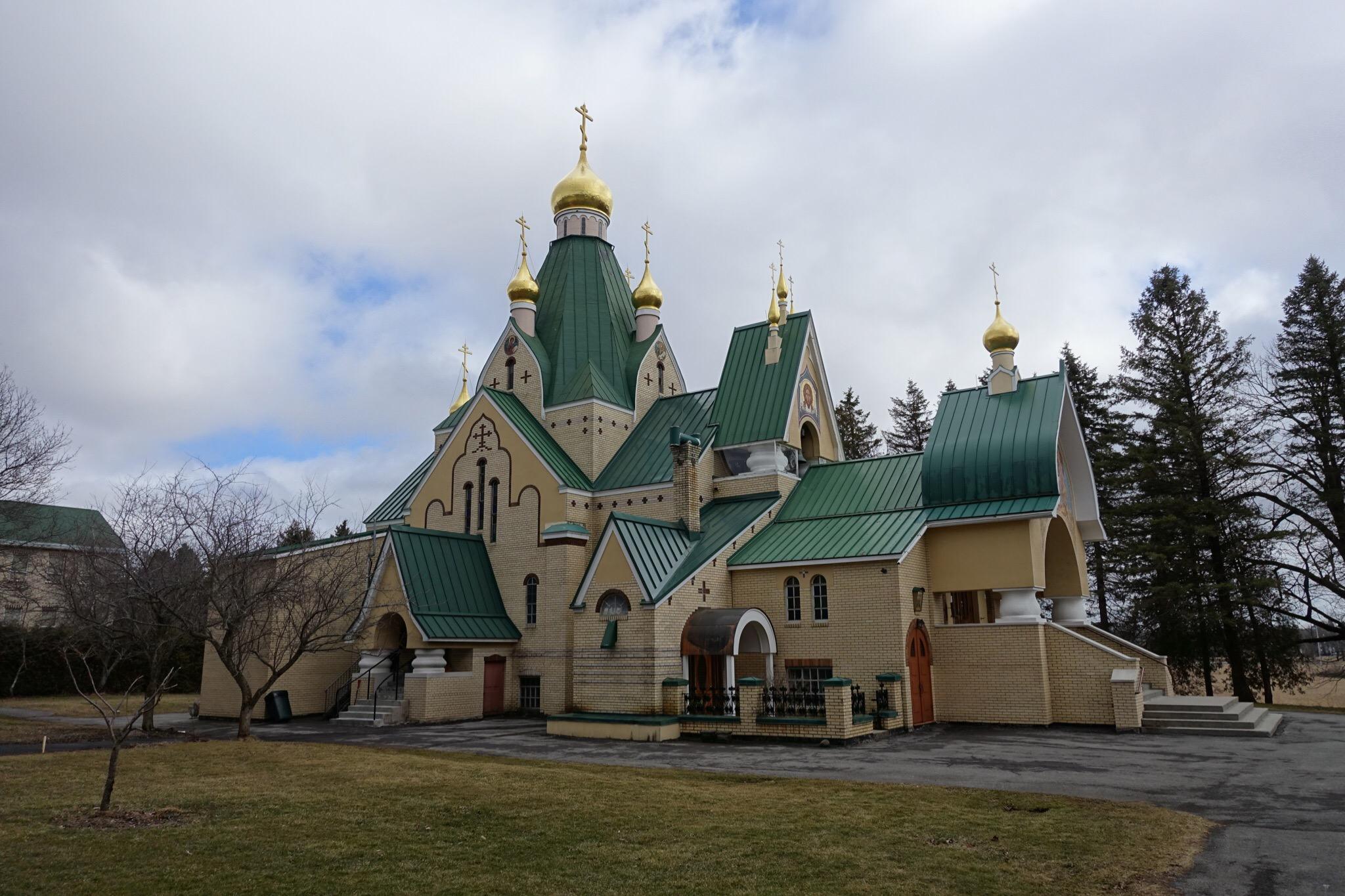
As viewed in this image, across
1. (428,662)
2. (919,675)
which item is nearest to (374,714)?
(428,662)

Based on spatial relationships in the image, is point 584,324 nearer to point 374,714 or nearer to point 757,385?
point 757,385

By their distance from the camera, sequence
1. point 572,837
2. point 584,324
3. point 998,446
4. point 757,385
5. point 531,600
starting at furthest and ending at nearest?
1. point 584,324
2. point 757,385
3. point 531,600
4. point 998,446
5. point 572,837

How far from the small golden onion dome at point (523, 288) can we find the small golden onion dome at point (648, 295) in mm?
3356

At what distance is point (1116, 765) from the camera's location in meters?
14.1

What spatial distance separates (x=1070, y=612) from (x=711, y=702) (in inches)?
459

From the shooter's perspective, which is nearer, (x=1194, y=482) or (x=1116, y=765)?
(x=1116, y=765)

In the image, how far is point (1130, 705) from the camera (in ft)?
62.2

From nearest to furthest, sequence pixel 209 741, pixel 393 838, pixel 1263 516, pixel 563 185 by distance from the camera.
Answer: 1. pixel 393 838
2. pixel 209 741
3. pixel 1263 516
4. pixel 563 185

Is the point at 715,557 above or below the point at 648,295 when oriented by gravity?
below

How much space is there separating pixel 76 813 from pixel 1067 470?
23287 mm

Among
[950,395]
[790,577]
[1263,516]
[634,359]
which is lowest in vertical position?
[790,577]

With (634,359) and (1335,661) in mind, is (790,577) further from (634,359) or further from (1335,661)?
(1335,661)

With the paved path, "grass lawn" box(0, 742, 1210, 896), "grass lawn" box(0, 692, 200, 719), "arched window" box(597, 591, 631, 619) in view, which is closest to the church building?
"arched window" box(597, 591, 631, 619)

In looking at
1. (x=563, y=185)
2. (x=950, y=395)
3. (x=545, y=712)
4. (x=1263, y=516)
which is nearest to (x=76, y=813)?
(x=545, y=712)
